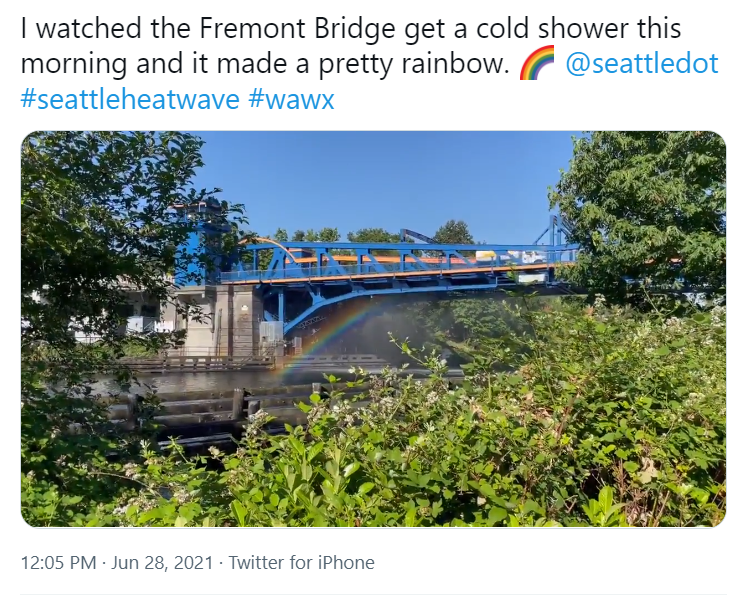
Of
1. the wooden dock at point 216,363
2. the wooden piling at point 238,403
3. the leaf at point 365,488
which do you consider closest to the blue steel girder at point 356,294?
the wooden dock at point 216,363

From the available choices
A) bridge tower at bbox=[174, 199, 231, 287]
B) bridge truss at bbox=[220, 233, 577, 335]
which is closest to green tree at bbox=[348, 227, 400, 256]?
bridge truss at bbox=[220, 233, 577, 335]

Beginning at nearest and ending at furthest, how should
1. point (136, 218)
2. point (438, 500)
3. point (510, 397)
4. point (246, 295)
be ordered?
point (438, 500)
point (510, 397)
point (136, 218)
point (246, 295)

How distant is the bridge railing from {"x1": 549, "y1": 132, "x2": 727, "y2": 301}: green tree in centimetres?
51

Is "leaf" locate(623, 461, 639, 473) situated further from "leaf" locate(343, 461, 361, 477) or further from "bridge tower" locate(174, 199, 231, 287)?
"bridge tower" locate(174, 199, 231, 287)

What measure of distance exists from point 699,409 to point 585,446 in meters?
0.45

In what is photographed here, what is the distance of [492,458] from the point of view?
6.98ft

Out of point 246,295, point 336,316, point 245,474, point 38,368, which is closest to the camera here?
point 245,474

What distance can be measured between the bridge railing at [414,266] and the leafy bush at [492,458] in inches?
123

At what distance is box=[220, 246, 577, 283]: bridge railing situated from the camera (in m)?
5.93

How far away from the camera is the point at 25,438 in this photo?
8.97ft

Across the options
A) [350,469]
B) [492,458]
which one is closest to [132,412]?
[350,469]
